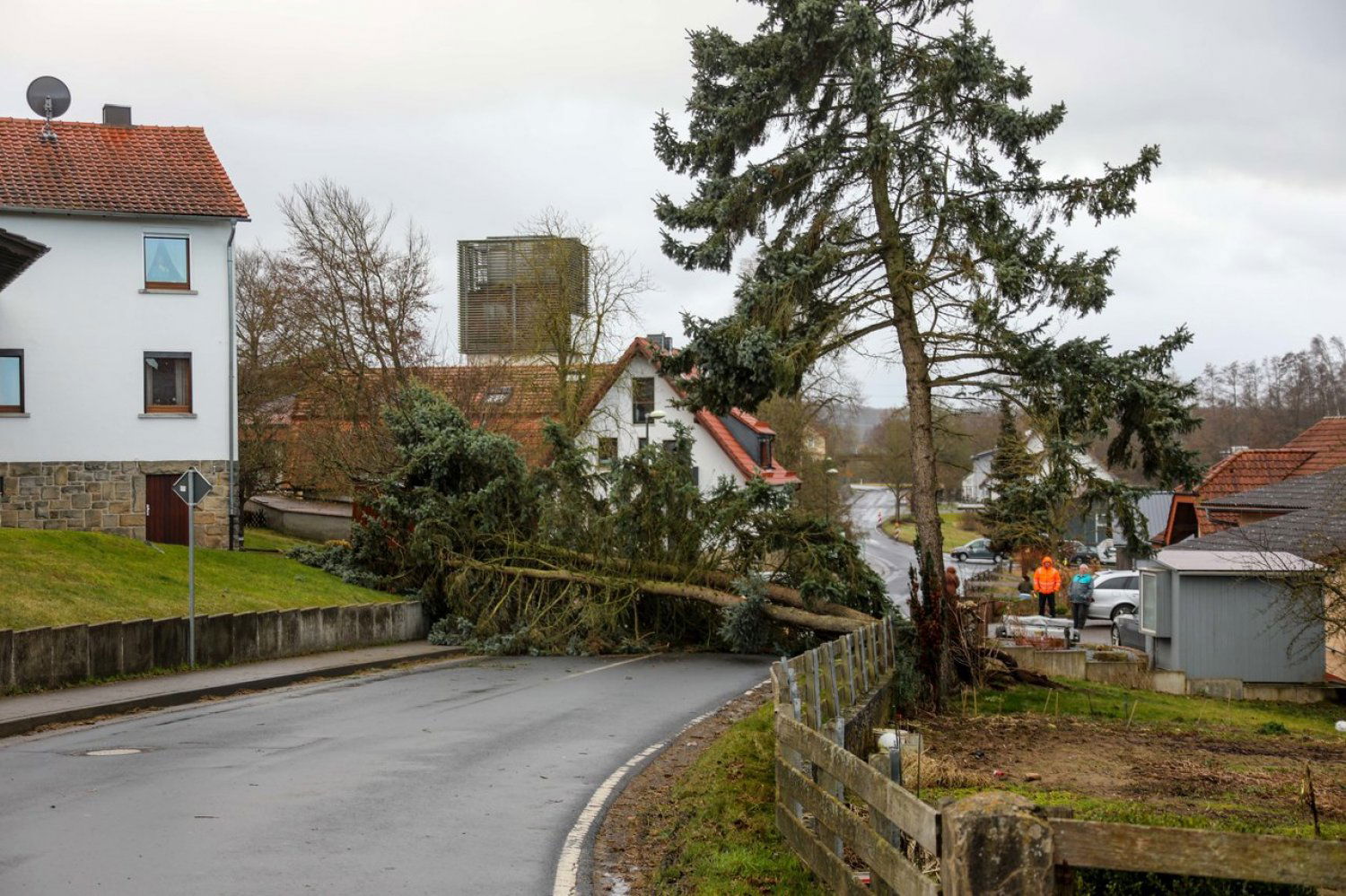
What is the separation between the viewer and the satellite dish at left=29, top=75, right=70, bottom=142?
107 feet

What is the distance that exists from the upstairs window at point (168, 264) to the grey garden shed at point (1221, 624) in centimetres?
2378

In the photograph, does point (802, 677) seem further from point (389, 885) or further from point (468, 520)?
point (468, 520)

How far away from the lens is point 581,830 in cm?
985

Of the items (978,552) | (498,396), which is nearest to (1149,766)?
(498,396)

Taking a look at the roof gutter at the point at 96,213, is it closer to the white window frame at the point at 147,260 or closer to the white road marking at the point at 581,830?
the white window frame at the point at 147,260

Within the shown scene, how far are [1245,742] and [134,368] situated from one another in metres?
25.9

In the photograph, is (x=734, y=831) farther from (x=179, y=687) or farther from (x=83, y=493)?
(x=83, y=493)

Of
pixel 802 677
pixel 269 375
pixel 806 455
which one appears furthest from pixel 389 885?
pixel 806 455

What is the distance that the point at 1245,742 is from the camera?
1656cm

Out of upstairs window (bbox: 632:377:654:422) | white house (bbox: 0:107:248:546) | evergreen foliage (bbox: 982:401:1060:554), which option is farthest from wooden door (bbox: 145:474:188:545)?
upstairs window (bbox: 632:377:654:422)

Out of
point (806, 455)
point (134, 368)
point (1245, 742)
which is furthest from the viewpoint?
point (806, 455)

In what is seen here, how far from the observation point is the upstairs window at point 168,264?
3131cm

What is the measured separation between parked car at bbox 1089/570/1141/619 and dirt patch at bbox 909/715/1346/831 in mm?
23440

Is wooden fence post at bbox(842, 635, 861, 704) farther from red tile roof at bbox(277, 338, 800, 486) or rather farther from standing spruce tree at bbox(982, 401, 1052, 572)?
red tile roof at bbox(277, 338, 800, 486)
